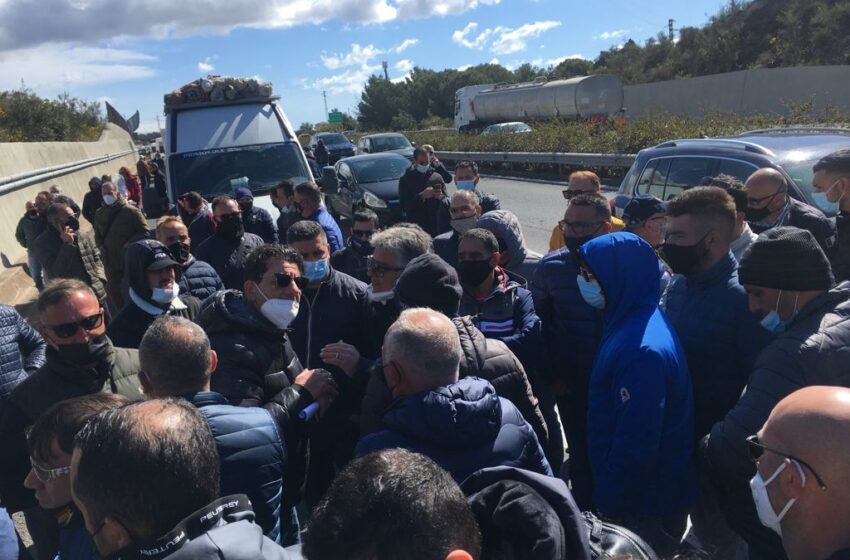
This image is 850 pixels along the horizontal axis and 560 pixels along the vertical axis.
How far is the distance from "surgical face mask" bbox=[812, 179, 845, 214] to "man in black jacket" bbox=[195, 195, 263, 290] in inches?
180

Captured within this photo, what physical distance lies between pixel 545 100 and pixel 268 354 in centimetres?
3558

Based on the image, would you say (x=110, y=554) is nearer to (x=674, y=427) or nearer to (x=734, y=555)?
(x=674, y=427)

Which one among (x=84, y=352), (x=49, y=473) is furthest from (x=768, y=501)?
(x=84, y=352)

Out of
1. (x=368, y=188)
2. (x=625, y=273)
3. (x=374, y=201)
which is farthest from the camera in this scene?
(x=368, y=188)

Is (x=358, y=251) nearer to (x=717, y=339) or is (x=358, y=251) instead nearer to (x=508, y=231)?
(x=508, y=231)

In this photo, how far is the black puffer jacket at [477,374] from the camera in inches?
105

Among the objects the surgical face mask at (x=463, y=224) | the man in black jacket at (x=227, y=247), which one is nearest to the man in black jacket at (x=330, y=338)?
the surgical face mask at (x=463, y=224)

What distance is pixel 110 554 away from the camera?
1632 millimetres

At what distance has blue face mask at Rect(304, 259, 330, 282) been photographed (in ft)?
12.5

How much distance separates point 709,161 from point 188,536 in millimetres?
6655

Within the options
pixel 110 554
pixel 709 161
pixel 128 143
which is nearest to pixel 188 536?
pixel 110 554

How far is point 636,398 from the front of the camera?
8.32ft

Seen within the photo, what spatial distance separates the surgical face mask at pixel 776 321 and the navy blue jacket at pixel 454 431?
1.30m

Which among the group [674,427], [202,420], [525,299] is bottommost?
[674,427]
